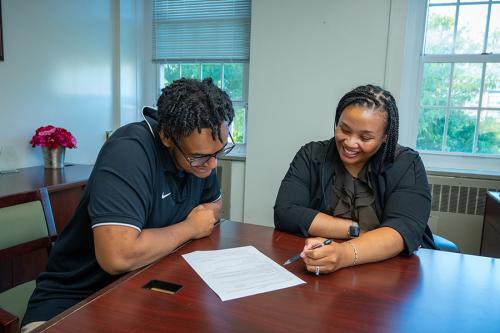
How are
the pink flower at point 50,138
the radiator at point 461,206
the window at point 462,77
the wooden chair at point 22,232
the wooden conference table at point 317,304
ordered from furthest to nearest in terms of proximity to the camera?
1. the window at point 462,77
2. the radiator at point 461,206
3. the pink flower at point 50,138
4. the wooden chair at point 22,232
5. the wooden conference table at point 317,304

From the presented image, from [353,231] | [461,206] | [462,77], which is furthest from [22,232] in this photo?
[462,77]

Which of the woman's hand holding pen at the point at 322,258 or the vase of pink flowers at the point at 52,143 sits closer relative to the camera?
the woman's hand holding pen at the point at 322,258

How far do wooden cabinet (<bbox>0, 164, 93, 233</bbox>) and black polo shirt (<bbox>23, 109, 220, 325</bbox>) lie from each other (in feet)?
2.70

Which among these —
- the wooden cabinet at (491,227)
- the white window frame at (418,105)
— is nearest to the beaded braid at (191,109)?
the wooden cabinet at (491,227)

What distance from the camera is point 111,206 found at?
1007 millimetres

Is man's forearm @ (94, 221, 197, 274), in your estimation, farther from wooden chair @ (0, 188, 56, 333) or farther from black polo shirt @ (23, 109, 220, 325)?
wooden chair @ (0, 188, 56, 333)

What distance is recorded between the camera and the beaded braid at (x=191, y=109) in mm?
1070

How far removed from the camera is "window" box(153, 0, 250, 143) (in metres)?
3.09

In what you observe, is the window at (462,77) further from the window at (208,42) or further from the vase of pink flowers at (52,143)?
the vase of pink flowers at (52,143)

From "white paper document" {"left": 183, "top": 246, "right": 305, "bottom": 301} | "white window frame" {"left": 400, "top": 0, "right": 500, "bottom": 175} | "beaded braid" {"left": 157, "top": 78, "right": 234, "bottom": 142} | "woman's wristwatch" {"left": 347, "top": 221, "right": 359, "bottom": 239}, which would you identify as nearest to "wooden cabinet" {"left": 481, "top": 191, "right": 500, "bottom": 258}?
"white window frame" {"left": 400, "top": 0, "right": 500, "bottom": 175}

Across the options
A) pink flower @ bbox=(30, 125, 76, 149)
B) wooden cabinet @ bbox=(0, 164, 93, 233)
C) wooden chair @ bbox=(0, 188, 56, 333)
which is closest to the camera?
wooden chair @ bbox=(0, 188, 56, 333)

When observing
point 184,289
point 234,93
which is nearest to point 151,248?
point 184,289

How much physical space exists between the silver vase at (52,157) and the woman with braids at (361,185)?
5.40 ft

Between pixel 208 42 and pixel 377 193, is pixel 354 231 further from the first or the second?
pixel 208 42
